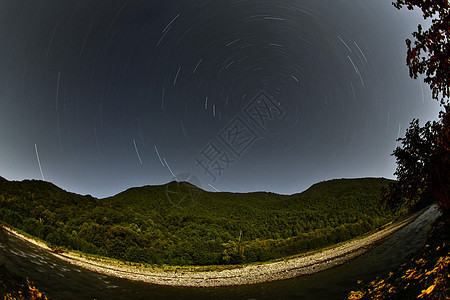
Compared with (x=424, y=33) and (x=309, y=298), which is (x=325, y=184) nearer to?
(x=309, y=298)

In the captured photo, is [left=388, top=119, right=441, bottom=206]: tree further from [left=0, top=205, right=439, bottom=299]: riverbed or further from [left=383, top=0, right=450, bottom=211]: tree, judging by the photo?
[left=0, top=205, right=439, bottom=299]: riverbed

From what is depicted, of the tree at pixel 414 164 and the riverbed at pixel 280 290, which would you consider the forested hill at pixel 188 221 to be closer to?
the riverbed at pixel 280 290

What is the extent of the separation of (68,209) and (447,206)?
394ft

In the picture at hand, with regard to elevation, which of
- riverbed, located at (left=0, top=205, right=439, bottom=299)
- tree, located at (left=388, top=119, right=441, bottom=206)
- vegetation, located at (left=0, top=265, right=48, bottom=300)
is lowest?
riverbed, located at (left=0, top=205, right=439, bottom=299)

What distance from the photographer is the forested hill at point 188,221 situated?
76438mm

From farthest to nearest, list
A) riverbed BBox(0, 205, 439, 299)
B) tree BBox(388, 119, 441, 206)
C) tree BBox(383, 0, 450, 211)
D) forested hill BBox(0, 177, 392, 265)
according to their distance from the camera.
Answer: forested hill BBox(0, 177, 392, 265), riverbed BBox(0, 205, 439, 299), tree BBox(388, 119, 441, 206), tree BBox(383, 0, 450, 211)

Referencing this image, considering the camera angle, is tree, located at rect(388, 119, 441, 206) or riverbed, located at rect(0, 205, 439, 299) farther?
riverbed, located at rect(0, 205, 439, 299)

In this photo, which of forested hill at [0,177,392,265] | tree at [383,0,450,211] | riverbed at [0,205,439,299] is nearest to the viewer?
tree at [383,0,450,211]

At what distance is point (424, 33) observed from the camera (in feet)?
15.1

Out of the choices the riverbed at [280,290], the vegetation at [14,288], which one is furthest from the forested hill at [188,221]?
the vegetation at [14,288]

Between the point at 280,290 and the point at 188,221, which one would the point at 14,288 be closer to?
the point at 280,290

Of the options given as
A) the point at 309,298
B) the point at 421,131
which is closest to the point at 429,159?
the point at 421,131

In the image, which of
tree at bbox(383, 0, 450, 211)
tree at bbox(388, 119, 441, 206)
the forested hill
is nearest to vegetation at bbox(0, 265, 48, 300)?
tree at bbox(383, 0, 450, 211)

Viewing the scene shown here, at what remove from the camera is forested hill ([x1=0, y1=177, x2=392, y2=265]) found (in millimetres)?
76438
